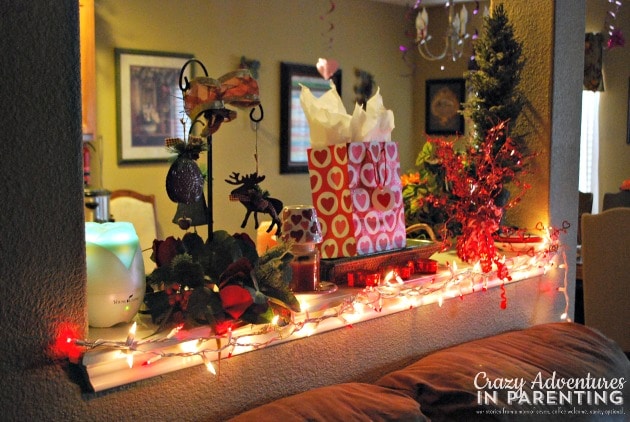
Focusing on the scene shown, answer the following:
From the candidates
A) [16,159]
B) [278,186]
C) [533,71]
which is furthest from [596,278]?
[16,159]

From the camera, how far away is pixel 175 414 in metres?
1.35

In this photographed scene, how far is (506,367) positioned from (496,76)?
0.94 metres

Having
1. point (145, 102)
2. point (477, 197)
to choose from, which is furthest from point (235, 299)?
point (145, 102)

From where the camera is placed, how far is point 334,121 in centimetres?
178

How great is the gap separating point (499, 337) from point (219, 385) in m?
0.99

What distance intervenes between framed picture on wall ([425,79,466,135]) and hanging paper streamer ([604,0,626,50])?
128cm

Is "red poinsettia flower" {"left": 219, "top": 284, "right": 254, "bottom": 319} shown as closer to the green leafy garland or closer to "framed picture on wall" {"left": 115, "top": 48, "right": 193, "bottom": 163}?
the green leafy garland

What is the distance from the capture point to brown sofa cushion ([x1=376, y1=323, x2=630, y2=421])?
1659 mm

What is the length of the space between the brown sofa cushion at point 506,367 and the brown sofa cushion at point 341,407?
0.35 feet

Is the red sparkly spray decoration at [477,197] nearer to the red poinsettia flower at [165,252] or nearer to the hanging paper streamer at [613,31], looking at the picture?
the red poinsettia flower at [165,252]

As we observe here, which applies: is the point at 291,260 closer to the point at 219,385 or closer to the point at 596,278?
the point at 219,385

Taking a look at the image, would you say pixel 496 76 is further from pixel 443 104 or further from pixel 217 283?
pixel 443 104

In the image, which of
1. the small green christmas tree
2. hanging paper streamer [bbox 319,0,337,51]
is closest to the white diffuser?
the small green christmas tree

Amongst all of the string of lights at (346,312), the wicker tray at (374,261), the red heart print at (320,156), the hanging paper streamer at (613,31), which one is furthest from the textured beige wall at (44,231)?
the hanging paper streamer at (613,31)
